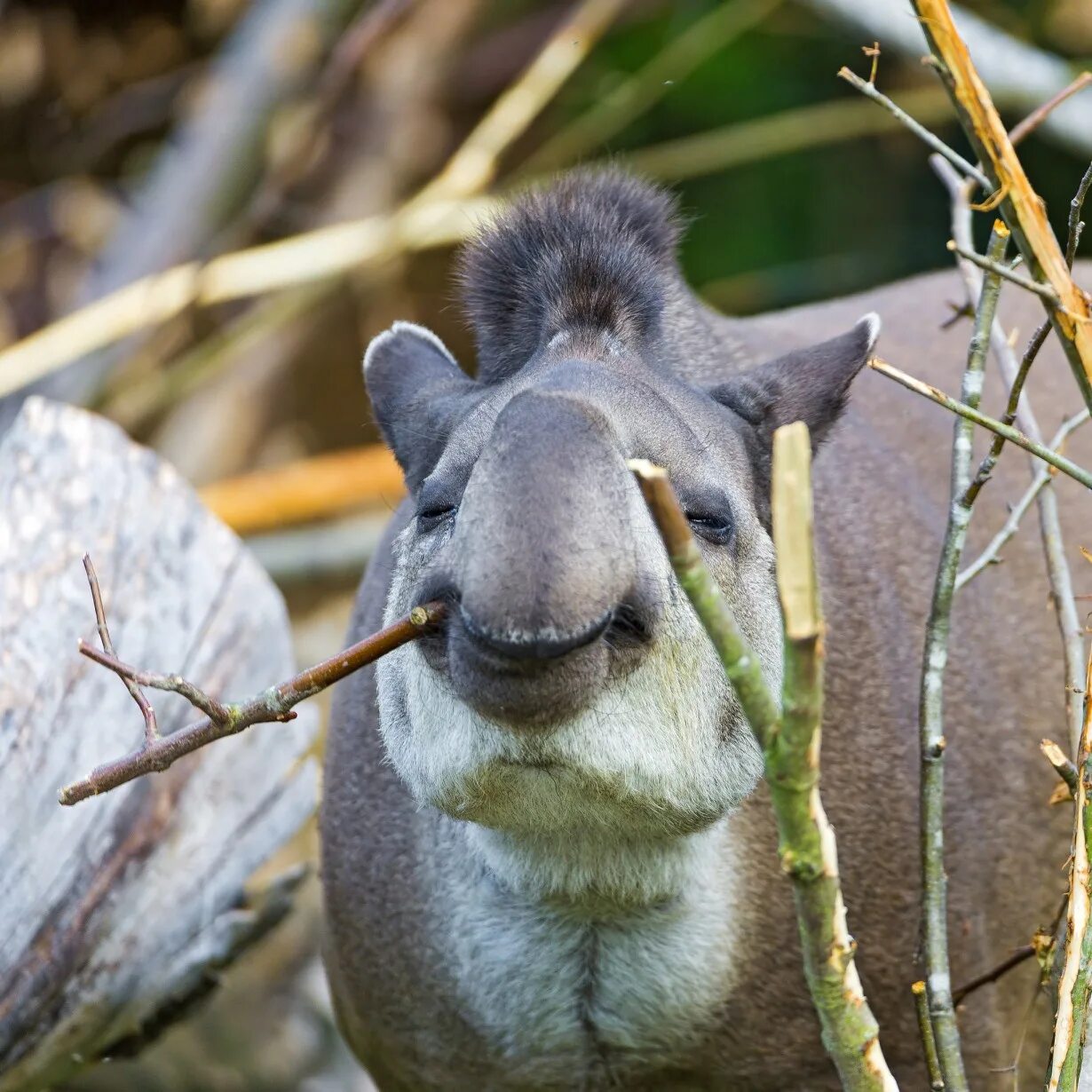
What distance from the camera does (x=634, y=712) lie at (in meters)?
2.87

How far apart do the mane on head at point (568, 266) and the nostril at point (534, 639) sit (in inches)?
38.9

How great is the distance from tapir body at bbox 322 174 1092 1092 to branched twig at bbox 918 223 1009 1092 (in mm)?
311

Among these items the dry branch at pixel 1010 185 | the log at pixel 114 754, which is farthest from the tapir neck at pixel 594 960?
the dry branch at pixel 1010 185

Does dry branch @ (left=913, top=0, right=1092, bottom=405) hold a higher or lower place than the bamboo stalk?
higher

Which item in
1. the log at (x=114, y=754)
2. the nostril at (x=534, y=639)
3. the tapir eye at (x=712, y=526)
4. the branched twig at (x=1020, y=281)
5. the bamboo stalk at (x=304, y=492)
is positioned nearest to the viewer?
the nostril at (x=534, y=639)

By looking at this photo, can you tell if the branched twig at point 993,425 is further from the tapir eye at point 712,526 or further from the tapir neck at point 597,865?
the tapir neck at point 597,865

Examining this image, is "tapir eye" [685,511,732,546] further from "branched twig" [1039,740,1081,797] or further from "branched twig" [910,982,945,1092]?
"branched twig" [910,982,945,1092]

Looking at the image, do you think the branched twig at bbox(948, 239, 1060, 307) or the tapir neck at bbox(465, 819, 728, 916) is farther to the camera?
the tapir neck at bbox(465, 819, 728, 916)

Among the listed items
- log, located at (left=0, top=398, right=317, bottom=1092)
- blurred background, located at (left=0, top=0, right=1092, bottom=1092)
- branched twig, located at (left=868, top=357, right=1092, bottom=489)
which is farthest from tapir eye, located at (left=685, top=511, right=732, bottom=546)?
blurred background, located at (left=0, top=0, right=1092, bottom=1092)

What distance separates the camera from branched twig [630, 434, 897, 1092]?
87.4 inches

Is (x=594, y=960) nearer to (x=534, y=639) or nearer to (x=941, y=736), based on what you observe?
(x=941, y=736)

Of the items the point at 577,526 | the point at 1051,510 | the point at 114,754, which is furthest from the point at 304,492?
the point at 577,526

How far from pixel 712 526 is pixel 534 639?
0.69 m

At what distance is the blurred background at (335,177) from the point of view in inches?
291
